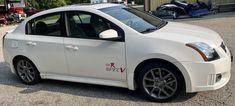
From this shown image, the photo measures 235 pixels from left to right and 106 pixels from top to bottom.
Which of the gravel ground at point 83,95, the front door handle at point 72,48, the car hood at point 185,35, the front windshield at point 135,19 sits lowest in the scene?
the gravel ground at point 83,95

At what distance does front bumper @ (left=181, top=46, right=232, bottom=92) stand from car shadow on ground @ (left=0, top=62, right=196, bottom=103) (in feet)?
1.36

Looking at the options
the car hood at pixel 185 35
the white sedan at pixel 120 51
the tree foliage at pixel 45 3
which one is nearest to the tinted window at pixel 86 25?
the white sedan at pixel 120 51

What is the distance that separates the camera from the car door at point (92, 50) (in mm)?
4910

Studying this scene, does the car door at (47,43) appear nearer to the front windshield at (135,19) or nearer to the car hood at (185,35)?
the front windshield at (135,19)

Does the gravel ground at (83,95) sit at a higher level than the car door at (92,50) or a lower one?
lower

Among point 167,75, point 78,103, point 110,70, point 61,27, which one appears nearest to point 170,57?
point 167,75

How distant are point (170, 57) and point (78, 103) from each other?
1.65 meters

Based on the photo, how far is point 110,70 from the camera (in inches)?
197

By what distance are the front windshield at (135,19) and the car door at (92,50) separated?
0.79 ft

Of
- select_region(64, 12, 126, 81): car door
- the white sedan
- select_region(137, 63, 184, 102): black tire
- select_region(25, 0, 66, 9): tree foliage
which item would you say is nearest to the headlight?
the white sedan

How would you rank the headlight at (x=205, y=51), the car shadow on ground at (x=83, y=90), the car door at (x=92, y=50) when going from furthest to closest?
the car shadow on ground at (x=83, y=90), the car door at (x=92, y=50), the headlight at (x=205, y=51)

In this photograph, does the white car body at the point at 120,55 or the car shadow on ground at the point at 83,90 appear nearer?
the white car body at the point at 120,55

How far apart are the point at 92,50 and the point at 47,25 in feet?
3.95

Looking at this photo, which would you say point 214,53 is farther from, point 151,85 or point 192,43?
point 151,85
